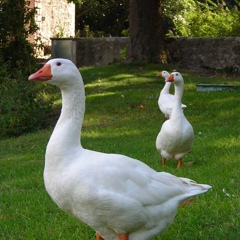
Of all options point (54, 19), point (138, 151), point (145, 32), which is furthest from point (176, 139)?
point (54, 19)

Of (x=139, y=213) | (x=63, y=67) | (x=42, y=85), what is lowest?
(x=42, y=85)

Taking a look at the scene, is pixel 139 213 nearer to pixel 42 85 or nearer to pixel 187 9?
pixel 42 85

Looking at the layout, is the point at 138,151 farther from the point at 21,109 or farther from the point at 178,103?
the point at 21,109

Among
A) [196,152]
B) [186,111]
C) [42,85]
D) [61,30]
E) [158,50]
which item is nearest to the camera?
[196,152]

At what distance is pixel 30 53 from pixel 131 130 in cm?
1097

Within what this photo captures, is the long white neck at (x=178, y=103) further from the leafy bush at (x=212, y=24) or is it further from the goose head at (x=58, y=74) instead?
the leafy bush at (x=212, y=24)

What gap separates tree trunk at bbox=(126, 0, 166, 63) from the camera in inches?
693

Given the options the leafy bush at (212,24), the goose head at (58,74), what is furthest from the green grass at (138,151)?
the leafy bush at (212,24)

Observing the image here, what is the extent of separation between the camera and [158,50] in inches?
719

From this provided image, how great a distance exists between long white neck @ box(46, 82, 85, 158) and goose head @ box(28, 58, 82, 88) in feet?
0.18

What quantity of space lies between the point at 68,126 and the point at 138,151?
4.35 metres

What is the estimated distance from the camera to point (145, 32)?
1772 cm

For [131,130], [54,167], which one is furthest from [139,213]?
[131,130]

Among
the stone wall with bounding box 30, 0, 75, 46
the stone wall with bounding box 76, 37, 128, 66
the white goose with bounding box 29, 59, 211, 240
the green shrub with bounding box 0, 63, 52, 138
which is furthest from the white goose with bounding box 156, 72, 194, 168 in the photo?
the stone wall with bounding box 30, 0, 75, 46
